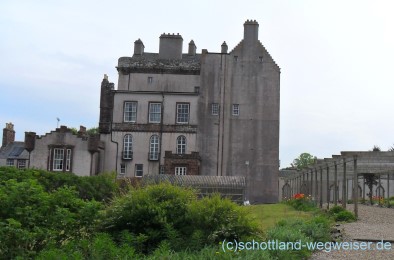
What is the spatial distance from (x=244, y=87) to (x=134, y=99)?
33.4ft

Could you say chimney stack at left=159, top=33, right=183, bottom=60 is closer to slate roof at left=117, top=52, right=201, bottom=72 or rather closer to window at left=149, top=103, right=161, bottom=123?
slate roof at left=117, top=52, right=201, bottom=72

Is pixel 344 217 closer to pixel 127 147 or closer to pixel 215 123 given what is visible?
pixel 215 123

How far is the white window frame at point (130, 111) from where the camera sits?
49.0 meters

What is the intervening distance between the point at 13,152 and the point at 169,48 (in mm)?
22803

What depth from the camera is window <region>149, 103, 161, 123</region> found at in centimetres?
4897

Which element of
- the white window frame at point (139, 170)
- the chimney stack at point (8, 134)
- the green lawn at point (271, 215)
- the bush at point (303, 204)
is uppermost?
the chimney stack at point (8, 134)

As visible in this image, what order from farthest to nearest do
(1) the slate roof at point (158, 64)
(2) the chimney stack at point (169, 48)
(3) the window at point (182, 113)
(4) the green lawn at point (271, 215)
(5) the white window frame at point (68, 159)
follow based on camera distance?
1. (2) the chimney stack at point (169, 48)
2. (1) the slate roof at point (158, 64)
3. (3) the window at point (182, 113)
4. (5) the white window frame at point (68, 159)
5. (4) the green lawn at point (271, 215)

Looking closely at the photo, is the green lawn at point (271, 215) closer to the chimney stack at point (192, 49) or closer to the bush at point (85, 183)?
the bush at point (85, 183)

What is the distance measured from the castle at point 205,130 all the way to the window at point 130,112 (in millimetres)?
91

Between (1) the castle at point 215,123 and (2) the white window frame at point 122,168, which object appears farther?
(2) the white window frame at point 122,168

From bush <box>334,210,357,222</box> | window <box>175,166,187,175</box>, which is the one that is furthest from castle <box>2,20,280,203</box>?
bush <box>334,210,357,222</box>

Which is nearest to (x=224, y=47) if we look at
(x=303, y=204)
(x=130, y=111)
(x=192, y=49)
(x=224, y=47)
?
(x=224, y=47)

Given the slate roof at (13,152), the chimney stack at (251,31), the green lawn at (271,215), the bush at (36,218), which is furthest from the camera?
the slate roof at (13,152)

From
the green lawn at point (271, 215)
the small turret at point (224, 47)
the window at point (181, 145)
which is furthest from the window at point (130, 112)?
the green lawn at point (271, 215)
